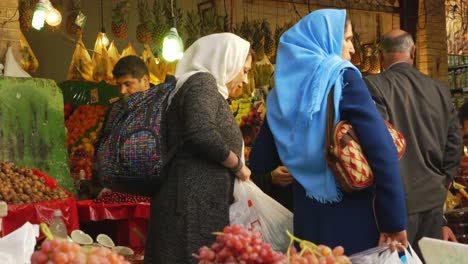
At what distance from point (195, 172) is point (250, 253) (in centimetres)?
181

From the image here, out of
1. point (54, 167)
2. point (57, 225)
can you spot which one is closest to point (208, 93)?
point (57, 225)

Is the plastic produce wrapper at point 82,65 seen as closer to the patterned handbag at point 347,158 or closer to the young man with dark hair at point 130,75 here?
the young man with dark hair at point 130,75

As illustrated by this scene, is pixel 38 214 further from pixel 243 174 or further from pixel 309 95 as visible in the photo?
pixel 309 95

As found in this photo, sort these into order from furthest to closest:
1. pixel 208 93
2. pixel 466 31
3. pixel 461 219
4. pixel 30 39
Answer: pixel 30 39
pixel 466 31
pixel 461 219
pixel 208 93

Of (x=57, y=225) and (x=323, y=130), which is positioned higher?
(x=323, y=130)

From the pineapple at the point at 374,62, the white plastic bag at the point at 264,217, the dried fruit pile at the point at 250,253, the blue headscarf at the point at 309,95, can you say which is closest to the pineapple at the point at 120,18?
the pineapple at the point at 374,62

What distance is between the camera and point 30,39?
1055 centimetres

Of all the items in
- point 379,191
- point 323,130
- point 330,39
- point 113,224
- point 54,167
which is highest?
point 330,39

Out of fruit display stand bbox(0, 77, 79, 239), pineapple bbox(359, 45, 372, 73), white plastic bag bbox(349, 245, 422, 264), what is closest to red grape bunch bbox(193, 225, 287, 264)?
white plastic bag bbox(349, 245, 422, 264)

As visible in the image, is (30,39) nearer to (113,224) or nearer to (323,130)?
(113,224)

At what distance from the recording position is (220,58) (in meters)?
3.47

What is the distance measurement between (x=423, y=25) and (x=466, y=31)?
0.52m

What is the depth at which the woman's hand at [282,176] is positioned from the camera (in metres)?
3.43

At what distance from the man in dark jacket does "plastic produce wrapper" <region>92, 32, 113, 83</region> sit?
505 cm
